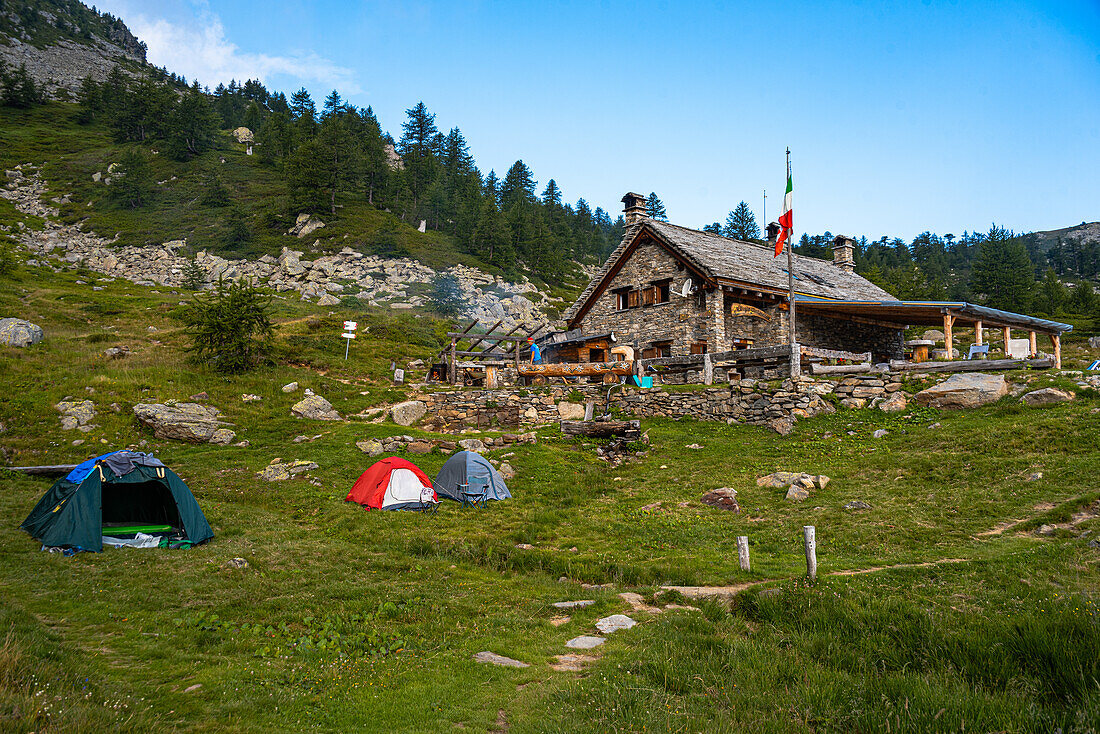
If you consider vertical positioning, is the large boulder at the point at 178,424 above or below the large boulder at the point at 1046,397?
below

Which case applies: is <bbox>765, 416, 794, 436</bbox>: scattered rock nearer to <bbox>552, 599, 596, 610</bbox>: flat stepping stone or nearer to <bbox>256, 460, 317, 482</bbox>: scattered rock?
<bbox>552, 599, 596, 610</bbox>: flat stepping stone

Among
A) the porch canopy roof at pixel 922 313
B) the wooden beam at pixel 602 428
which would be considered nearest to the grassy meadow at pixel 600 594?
the wooden beam at pixel 602 428

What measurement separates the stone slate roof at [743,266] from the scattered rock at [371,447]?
16.7 m

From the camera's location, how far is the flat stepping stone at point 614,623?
780cm

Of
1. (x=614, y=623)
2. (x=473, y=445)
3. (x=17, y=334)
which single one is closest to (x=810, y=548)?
(x=614, y=623)

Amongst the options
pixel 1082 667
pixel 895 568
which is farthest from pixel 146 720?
pixel 895 568

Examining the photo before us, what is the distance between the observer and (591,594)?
9.35 metres

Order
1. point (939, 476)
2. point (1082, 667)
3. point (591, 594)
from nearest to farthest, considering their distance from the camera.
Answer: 1. point (1082, 667)
2. point (591, 594)
3. point (939, 476)

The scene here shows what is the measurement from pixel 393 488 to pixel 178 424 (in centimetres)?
970

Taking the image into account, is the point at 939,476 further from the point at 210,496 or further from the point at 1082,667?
the point at 210,496

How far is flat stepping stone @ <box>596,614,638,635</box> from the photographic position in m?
7.80

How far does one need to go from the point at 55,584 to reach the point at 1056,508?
16858 mm

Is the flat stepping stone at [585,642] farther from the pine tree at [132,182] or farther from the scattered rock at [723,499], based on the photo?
the pine tree at [132,182]

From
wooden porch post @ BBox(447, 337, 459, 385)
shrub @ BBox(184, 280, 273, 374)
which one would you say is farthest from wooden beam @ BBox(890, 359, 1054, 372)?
shrub @ BBox(184, 280, 273, 374)
